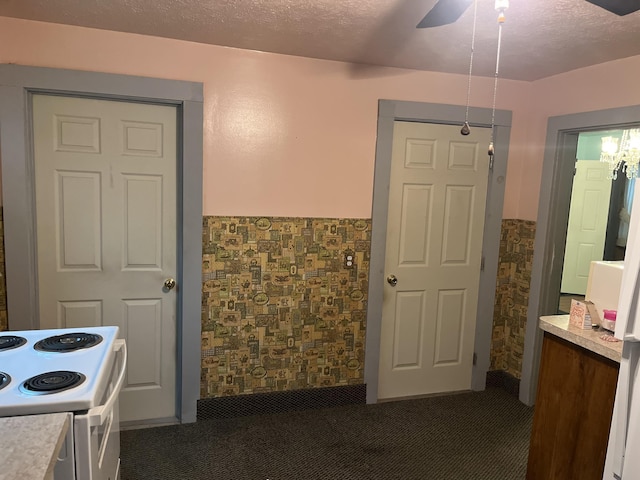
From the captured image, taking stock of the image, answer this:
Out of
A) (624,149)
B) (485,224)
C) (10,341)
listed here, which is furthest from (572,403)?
(624,149)

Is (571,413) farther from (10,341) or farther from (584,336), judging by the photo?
(10,341)

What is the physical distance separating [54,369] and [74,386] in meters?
0.20

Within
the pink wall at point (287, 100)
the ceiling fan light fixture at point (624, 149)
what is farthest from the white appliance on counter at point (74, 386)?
the ceiling fan light fixture at point (624, 149)

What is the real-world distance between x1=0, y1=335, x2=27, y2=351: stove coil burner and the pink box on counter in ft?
7.69

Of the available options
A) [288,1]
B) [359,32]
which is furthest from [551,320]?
[288,1]

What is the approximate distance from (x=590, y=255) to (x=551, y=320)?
12.4 ft

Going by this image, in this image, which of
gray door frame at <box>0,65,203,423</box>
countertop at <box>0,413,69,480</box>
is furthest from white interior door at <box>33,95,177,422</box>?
countertop at <box>0,413,69,480</box>

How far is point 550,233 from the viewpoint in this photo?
306 centimetres

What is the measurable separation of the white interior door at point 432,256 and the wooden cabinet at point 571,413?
1204mm

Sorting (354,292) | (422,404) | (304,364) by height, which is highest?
(354,292)

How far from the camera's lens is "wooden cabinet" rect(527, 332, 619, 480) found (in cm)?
178

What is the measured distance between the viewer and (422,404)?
10.5 feet

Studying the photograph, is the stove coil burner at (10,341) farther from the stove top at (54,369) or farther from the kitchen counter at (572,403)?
the kitchen counter at (572,403)

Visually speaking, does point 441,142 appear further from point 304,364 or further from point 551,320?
point 304,364
